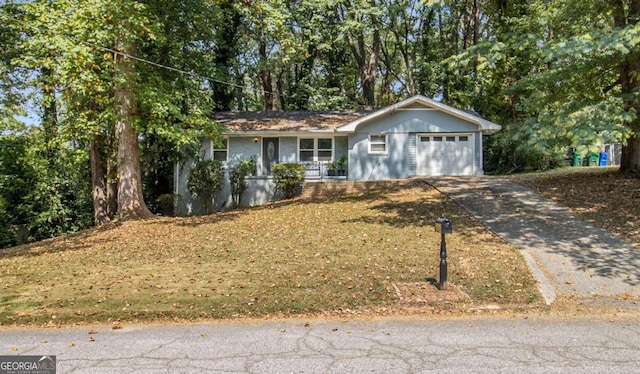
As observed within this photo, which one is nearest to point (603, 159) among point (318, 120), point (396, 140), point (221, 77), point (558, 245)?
point (396, 140)

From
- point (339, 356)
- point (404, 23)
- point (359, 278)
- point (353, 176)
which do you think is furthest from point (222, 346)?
point (404, 23)

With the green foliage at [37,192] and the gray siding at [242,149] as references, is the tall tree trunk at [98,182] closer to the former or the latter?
the green foliage at [37,192]

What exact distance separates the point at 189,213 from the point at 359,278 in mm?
13626

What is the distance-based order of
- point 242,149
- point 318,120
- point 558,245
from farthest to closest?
1. point 318,120
2. point 242,149
3. point 558,245

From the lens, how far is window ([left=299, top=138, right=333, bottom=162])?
64.8 feet

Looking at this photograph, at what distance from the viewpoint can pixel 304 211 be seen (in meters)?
13.8

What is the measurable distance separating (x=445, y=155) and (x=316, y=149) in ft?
18.8

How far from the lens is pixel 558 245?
870 centimetres

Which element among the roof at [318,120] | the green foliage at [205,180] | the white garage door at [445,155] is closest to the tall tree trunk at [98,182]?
the green foliage at [205,180]

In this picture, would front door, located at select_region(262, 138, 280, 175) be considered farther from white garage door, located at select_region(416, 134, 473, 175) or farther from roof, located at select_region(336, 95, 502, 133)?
white garage door, located at select_region(416, 134, 473, 175)

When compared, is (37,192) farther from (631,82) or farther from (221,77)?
(631,82)

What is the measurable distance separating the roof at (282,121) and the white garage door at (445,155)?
324 centimetres

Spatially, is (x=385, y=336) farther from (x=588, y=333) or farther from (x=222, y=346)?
(x=588, y=333)

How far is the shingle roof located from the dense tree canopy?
198cm
